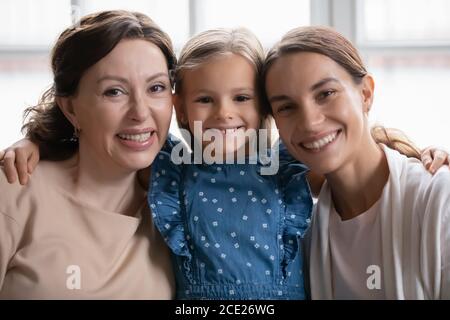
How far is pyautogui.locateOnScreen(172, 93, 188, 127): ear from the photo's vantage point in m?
1.53

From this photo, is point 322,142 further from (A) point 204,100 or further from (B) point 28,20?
(B) point 28,20

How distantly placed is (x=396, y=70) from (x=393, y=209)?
2173mm

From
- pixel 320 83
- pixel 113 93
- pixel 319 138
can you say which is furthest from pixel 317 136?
pixel 113 93

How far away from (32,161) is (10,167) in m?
0.06

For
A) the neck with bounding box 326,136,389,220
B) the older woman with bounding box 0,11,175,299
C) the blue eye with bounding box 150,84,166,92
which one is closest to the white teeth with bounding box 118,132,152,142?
the older woman with bounding box 0,11,175,299

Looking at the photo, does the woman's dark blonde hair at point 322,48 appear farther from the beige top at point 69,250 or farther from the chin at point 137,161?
the beige top at point 69,250

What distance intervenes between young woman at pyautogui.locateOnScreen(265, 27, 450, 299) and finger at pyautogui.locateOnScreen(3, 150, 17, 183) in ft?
1.97

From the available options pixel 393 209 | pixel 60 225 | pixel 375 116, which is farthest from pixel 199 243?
pixel 375 116

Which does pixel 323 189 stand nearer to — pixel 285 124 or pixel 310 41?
pixel 285 124

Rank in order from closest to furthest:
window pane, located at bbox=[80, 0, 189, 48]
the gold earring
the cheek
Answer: the cheek < the gold earring < window pane, located at bbox=[80, 0, 189, 48]

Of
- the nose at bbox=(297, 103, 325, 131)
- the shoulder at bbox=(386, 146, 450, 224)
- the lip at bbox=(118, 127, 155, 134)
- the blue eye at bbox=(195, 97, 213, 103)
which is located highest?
the blue eye at bbox=(195, 97, 213, 103)

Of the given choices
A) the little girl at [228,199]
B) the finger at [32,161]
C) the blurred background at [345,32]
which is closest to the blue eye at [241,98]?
the little girl at [228,199]

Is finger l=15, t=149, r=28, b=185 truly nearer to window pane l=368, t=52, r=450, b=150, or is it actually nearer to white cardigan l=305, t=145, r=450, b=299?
white cardigan l=305, t=145, r=450, b=299

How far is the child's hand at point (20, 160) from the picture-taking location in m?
1.37
